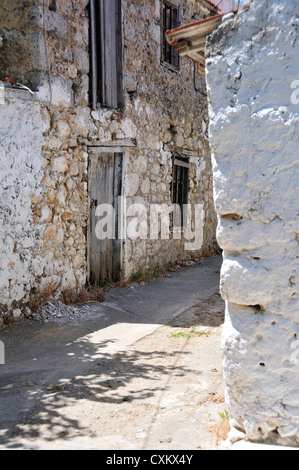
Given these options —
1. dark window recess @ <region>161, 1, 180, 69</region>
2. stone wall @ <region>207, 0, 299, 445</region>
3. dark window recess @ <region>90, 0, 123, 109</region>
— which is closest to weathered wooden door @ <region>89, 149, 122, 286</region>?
dark window recess @ <region>90, 0, 123, 109</region>

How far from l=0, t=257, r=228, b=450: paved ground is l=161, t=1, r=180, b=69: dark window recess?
517 centimetres

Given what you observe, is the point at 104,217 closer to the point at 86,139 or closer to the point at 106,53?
the point at 86,139

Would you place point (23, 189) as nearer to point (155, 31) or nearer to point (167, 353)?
point (167, 353)

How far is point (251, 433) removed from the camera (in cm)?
213

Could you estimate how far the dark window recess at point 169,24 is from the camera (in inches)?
342

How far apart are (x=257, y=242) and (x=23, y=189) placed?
398cm

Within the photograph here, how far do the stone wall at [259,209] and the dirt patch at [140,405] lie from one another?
60 centimetres

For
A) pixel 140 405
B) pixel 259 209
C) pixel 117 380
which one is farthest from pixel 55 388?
pixel 259 209

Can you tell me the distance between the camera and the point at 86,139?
636cm

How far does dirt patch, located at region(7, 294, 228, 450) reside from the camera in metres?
2.64

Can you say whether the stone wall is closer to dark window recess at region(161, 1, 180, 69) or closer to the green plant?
the green plant

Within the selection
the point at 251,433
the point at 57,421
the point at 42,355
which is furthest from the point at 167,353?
the point at 251,433

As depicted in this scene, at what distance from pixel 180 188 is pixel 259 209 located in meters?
7.53

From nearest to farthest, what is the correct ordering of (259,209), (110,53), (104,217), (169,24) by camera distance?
(259,209) < (110,53) < (104,217) < (169,24)
